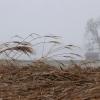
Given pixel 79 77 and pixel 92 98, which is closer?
pixel 92 98

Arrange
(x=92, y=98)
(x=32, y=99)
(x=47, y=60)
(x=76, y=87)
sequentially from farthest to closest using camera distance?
1. (x=47, y=60)
2. (x=76, y=87)
3. (x=32, y=99)
4. (x=92, y=98)

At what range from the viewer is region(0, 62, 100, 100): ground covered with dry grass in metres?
2.23

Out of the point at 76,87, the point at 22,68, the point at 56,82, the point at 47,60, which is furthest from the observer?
the point at 47,60

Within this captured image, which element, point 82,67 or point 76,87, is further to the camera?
point 82,67

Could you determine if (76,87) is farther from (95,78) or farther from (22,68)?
(22,68)

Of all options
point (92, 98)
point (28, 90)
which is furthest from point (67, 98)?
point (28, 90)

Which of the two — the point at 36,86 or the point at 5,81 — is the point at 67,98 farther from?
the point at 5,81

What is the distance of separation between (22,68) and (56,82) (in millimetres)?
552

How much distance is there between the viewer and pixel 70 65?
3180 millimetres

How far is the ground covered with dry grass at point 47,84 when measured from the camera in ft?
7.33

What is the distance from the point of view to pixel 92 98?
2.09 m

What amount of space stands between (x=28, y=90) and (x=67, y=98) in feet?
1.14

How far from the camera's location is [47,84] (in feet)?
8.25

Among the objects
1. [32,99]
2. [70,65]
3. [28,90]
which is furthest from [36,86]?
[70,65]
